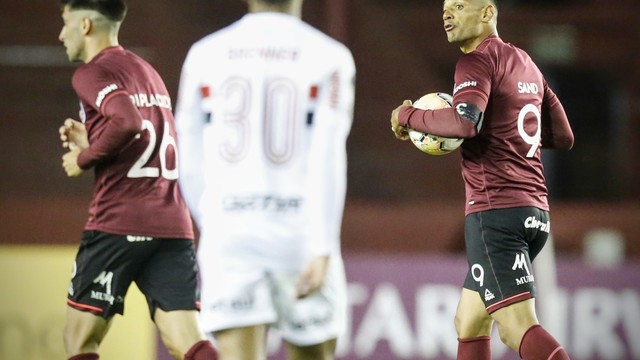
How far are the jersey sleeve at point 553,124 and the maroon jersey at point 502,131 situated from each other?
0.78ft

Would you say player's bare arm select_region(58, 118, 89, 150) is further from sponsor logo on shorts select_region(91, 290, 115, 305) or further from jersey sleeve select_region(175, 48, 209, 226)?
jersey sleeve select_region(175, 48, 209, 226)

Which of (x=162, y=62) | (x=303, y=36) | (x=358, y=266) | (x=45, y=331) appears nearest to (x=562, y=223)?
(x=358, y=266)

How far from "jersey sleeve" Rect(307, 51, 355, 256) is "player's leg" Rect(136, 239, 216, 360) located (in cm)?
125

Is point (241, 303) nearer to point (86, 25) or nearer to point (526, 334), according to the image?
point (526, 334)

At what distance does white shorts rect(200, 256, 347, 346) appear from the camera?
14.4 feet

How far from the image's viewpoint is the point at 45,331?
8844 mm

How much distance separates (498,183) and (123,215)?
165 centimetres

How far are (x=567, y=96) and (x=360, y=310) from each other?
4.56 m

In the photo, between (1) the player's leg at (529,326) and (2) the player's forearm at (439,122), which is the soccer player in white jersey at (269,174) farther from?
(1) the player's leg at (529,326)

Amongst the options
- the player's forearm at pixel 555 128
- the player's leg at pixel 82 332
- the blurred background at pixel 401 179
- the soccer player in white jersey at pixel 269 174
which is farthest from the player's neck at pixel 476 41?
the blurred background at pixel 401 179

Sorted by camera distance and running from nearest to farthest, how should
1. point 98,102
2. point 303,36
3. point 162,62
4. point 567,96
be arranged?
point 303,36, point 98,102, point 162,62, point 567,96

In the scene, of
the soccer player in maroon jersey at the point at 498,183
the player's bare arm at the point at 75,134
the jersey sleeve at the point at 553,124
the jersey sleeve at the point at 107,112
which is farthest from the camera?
the player's bare arm at the point at 75,134

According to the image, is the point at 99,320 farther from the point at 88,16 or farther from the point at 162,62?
the point at 162,62

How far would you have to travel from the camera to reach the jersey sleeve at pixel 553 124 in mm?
5352
